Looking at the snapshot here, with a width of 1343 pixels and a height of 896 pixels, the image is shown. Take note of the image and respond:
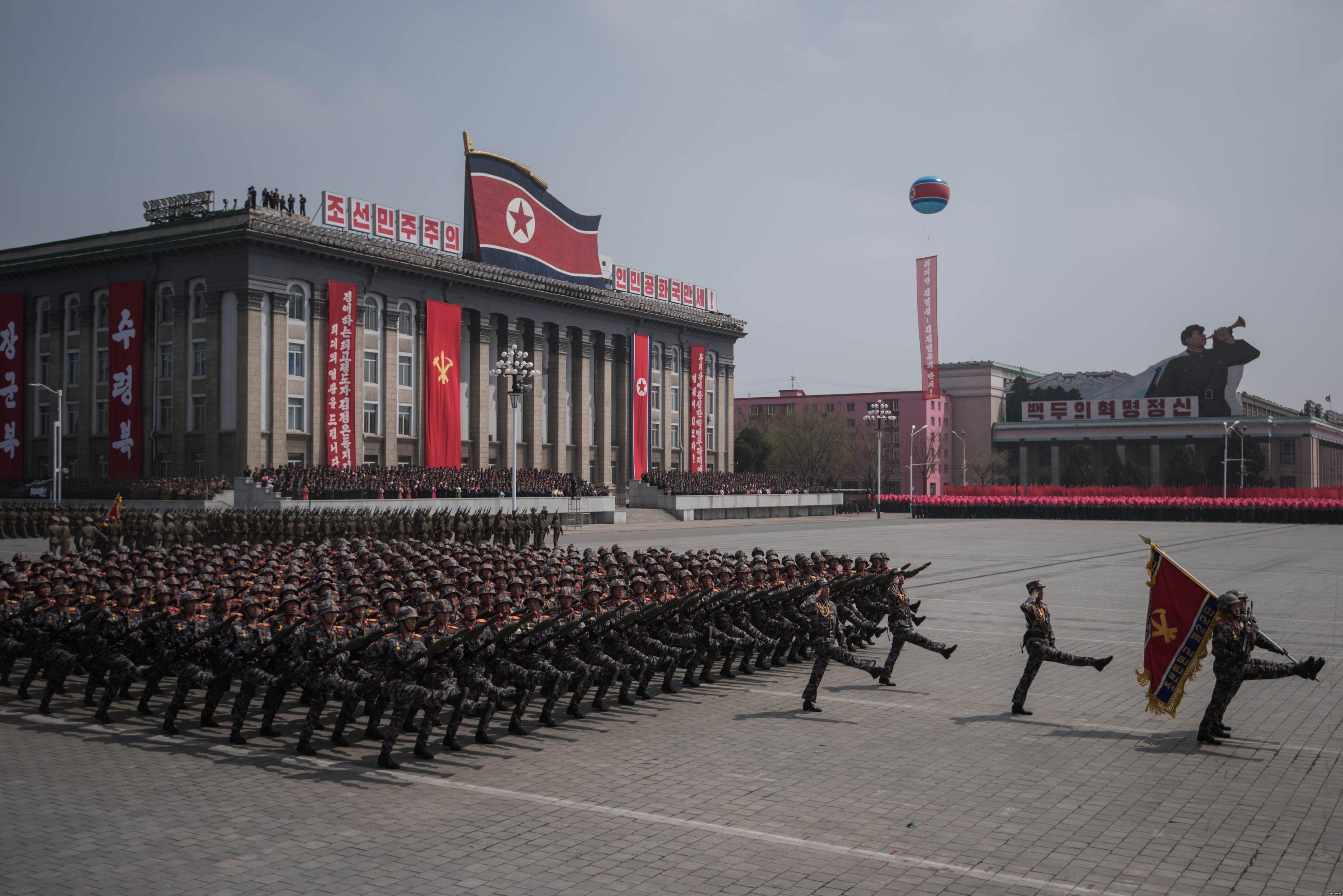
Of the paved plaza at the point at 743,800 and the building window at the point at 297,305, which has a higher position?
the building window at the point at 297,305

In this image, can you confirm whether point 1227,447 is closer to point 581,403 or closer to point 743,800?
point 581,403

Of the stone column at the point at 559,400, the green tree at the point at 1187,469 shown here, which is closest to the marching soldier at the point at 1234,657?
the stone column at the point at 559,400

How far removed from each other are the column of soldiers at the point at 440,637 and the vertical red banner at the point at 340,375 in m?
40.6

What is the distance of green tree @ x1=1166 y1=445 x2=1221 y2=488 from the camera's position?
105 meters

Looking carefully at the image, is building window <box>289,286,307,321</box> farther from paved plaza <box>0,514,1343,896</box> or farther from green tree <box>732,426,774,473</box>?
green tree <box>732,426,774,473</box>

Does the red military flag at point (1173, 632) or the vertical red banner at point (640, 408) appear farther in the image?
the vertical red banner at point (640, 408)

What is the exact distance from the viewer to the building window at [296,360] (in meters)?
55.5

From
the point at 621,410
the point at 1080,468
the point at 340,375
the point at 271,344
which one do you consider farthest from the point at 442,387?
the point at 1080,468

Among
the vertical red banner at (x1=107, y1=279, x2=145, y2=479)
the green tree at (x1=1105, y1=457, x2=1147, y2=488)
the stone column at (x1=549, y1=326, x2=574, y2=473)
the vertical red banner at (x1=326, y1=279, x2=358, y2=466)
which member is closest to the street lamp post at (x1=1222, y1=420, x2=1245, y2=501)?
the green tree at (x1=1105, y1=457, x2=1147, y2=488)

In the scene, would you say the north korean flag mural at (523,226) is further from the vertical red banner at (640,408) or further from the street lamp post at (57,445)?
the street lamp post at (57,445)

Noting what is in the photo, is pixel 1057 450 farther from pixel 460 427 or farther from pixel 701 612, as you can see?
pixel 701 612

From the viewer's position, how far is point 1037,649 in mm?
11906

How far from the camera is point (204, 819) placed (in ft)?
27.1

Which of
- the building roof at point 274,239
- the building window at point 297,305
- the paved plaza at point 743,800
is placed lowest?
the paved plaza at point 743,800
